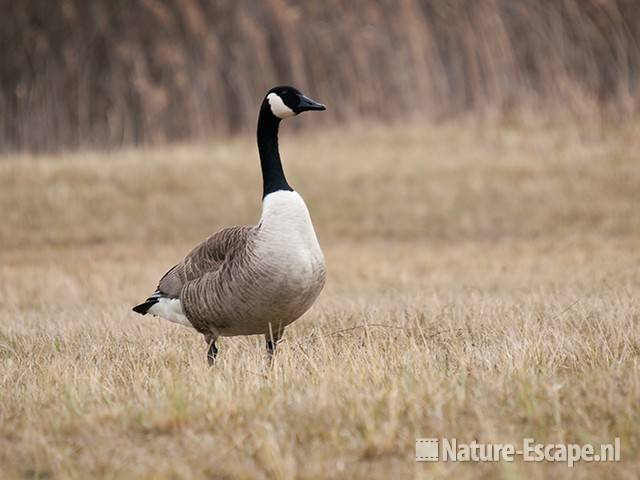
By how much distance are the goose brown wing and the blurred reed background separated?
11194 millimetres

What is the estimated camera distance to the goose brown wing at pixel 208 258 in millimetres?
6270

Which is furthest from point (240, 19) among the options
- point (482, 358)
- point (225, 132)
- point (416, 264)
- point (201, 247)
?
point (482, 358)

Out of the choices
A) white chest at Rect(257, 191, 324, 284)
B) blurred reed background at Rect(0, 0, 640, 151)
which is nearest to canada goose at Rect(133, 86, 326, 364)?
white chest at Rect(257, 191, 324, 284)

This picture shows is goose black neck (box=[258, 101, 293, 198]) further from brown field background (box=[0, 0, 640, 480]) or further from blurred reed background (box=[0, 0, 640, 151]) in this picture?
blurred reed background (box=[0, 0, 640, 151])

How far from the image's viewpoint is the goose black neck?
633 centimetres

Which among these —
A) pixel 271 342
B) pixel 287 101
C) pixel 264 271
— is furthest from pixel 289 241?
pixel 287 101

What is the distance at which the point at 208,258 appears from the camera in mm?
6527

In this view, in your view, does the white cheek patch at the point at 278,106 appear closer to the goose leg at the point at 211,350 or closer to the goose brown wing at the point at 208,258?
the goose brown wing at the point at 208,258

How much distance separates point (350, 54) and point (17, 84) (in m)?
6.18

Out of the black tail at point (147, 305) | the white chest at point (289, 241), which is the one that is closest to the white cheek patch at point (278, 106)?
the white chest at point (289, 241)

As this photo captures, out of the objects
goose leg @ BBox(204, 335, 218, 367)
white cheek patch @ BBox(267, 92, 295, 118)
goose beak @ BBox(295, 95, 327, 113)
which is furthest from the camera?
white cheek patch @ BBox(267, 92, 295, 118)

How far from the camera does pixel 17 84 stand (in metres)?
17.9

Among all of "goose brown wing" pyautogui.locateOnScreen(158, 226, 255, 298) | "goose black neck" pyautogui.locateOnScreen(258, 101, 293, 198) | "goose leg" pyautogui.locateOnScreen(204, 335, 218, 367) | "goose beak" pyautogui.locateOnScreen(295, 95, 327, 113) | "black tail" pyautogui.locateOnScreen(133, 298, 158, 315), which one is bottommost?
"goose leg" pyautogui.locateOnScreen(204, 335, 218, 367)

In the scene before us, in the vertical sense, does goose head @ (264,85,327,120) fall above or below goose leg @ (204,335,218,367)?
above
